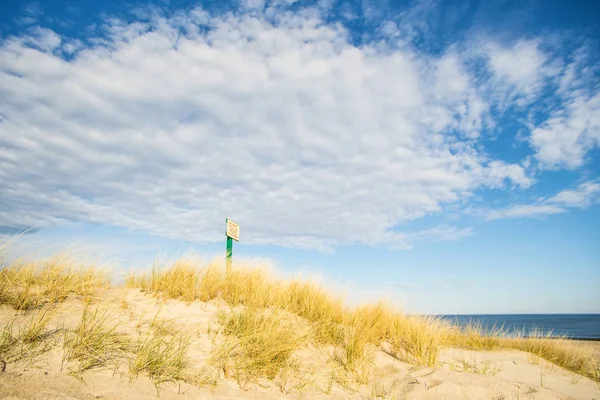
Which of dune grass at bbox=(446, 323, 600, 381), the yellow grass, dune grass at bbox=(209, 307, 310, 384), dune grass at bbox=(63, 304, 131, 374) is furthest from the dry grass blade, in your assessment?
dune grass at bbox=(63, 304, 131, 374)

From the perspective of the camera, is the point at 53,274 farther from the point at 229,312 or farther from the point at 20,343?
the point at 229,312

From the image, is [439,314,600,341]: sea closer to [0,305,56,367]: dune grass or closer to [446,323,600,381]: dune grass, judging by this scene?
[446,323,600,381]: dune grass

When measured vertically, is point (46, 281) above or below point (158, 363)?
above

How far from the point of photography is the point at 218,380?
3.24m

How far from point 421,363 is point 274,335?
2846 mm

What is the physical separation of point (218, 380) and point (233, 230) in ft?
14.8

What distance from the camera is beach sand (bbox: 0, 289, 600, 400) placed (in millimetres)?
2449

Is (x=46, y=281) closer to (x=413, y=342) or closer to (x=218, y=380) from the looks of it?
(x=218, y=380)

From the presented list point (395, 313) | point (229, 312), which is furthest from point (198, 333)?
point (395, 313)

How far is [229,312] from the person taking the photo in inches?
198

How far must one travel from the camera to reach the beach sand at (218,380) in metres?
2.45

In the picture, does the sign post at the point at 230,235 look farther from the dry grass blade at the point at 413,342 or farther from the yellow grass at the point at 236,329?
the dry grass blade at the point at 413,342

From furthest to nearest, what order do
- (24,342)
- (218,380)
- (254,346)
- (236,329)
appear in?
1. (236,329)
2. (254,346)
3. (218,380)
4. (24,342)

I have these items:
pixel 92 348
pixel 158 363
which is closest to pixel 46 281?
pixel 92 348
